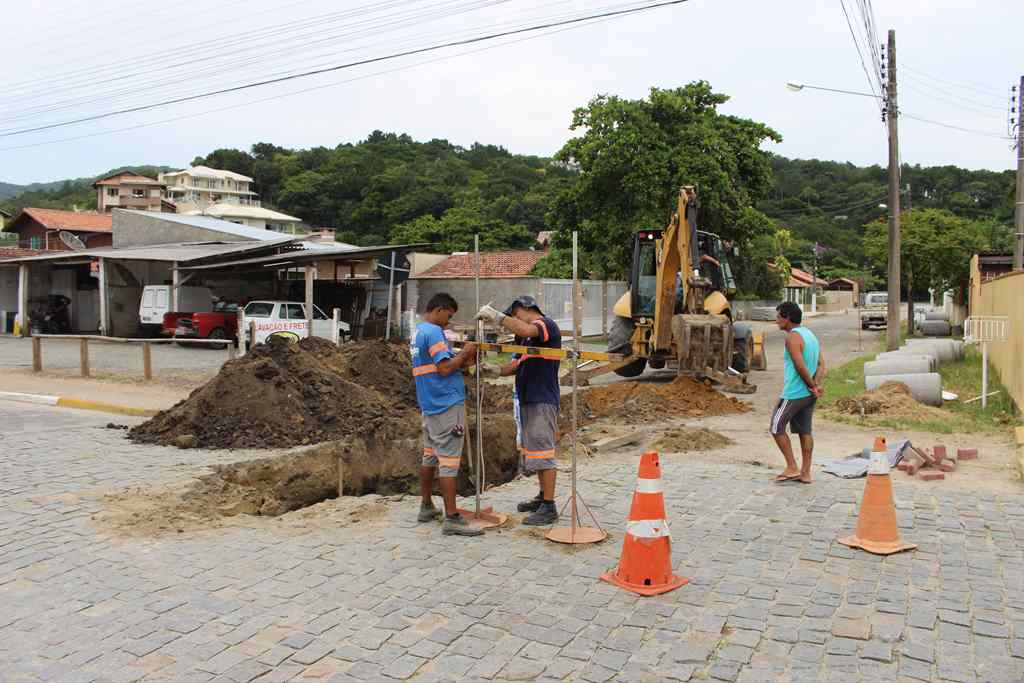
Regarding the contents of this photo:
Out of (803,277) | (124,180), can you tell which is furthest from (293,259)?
(124,180)

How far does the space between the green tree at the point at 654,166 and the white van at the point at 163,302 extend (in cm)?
1300

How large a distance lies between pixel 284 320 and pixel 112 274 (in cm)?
1110

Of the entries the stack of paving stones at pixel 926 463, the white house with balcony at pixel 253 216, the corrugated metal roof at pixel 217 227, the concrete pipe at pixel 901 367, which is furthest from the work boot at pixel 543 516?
the white house with balcony at pixel 253 216

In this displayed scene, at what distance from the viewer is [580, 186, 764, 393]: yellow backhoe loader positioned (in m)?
13.7

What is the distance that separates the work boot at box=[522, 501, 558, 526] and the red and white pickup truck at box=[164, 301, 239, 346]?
20104mm

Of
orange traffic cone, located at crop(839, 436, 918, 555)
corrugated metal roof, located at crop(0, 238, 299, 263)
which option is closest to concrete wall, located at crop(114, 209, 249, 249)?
corrugated metal roof, located at crop(0, 238, 299, 263)

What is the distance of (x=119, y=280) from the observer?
29.9 m

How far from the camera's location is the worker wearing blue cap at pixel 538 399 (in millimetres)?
6109

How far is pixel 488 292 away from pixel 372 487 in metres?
21.9

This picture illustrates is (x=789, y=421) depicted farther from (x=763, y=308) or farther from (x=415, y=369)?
(x=763, y=308)

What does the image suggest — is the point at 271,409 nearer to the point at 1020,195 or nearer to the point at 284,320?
the point at 284,320

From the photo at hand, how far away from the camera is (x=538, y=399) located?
6.15m

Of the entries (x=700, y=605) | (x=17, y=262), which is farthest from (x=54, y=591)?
(x=17, y=262)

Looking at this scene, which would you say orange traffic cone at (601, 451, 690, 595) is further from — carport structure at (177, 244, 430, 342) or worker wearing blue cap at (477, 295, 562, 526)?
carport structure at (177, 244, 430, 342)
